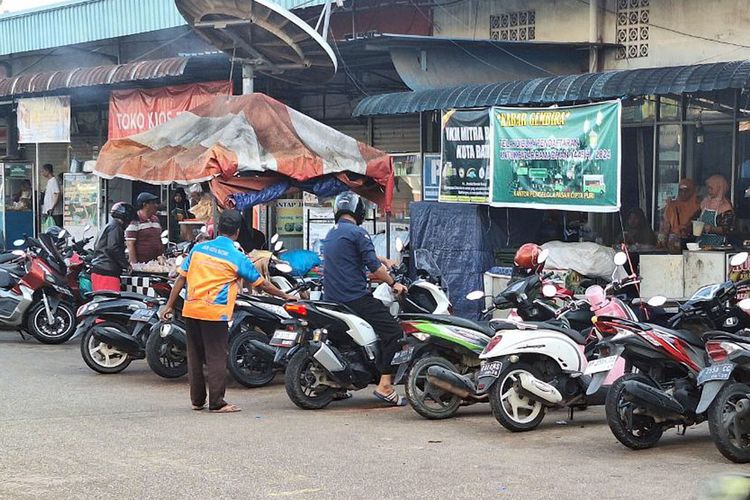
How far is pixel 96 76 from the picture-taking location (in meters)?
18.2

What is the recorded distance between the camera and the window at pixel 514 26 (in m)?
14.9

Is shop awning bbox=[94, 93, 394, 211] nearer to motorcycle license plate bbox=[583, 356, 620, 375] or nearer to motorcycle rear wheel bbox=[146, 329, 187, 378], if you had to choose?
motorcycle rear wheel bbox=[146, 329, 187, 378]

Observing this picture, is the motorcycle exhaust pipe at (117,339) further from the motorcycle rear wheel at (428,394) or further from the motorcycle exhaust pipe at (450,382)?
the motorcycle exhaust pipe at (450,382)

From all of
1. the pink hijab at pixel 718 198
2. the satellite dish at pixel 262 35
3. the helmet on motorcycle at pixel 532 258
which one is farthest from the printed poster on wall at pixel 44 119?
the helmet on motorcycle at pixel 532 258

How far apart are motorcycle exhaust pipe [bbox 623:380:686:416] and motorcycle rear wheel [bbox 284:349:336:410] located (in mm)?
2776

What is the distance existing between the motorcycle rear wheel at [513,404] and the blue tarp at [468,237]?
581 centimetres

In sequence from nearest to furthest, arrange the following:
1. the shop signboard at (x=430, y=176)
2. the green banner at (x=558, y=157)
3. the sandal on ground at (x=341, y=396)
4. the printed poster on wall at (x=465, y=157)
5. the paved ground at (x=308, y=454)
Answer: the paved ground at (x=308, y=454) < the sandal on ground at (x=341, y=396) < the green banner at (x=558, y=157) < the printed poster on wall at (x=465, y=157) < the shop signboard at (x=430, y=176)

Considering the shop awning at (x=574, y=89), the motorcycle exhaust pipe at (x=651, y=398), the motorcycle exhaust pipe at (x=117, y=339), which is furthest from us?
the shop awning at (x=574, y=89)

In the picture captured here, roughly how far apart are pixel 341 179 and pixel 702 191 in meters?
4.43

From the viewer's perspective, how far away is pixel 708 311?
7.93 meters

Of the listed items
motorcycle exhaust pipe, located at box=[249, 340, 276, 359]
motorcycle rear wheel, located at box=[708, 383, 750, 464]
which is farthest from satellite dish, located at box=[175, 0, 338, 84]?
motorcycle rear wheel, located at box=[708, 383, 750, 464]

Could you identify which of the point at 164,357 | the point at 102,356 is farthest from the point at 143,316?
the point at 102,356

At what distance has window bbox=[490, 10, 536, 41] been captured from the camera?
1492 cm

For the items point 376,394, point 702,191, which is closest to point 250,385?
point 376,394
